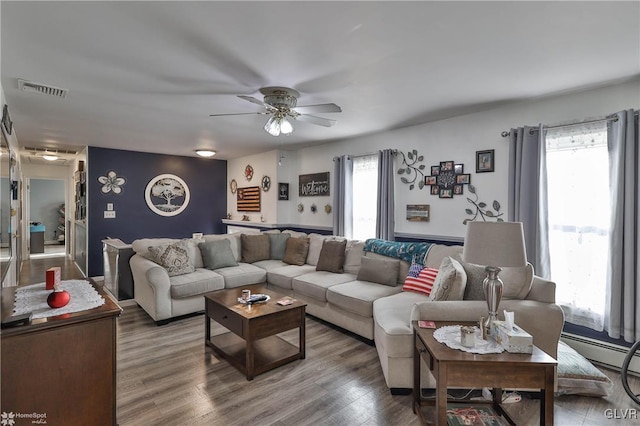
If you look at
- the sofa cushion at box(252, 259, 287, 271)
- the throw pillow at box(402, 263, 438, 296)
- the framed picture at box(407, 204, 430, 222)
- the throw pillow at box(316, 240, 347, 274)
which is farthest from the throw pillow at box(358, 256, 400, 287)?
the sofa cushion at box(252, 259, 287, 271)

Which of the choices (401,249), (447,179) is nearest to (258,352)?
(401,249)

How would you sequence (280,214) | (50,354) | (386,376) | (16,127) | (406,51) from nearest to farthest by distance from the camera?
(50,354) < (406,51) < (386,376) < (16,127) < (280,214)

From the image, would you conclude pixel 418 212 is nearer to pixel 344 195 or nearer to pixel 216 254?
pixel 344 195

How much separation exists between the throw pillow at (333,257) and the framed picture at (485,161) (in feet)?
6.19

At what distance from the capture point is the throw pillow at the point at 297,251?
184 inches

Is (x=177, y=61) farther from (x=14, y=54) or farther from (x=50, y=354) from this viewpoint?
(x=50, y=354)

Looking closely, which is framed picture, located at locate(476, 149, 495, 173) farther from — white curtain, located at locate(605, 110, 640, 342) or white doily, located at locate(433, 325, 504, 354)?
white doily, located at locate(433, 325, 504, 354)

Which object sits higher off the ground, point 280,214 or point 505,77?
point 505,77

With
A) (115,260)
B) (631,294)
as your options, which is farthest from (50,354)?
(631,294)

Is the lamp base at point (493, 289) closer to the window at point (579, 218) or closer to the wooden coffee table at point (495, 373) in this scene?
the wooden coffee table at point (495, 373)

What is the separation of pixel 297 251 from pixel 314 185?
138 cm

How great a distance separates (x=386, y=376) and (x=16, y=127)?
212 inches

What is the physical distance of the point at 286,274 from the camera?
13.8 feet

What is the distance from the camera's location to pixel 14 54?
2.16 meters
